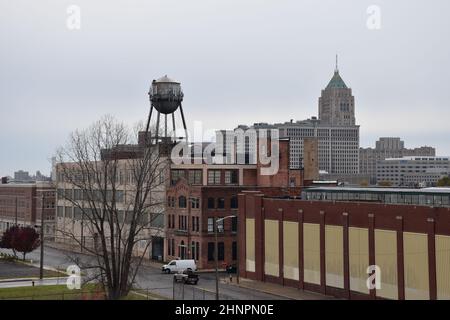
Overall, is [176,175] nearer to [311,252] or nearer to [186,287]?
[186,287]

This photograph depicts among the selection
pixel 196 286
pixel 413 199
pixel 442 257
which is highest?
pixel 413 199

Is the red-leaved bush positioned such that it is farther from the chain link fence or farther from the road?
the chain link fence

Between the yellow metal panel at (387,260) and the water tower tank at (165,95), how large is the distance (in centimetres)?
3894

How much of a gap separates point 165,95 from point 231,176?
562 inches

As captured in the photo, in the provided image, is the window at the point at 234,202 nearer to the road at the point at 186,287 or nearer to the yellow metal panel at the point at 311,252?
the road at the point at 186,287

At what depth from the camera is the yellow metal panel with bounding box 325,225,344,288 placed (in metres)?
46.4

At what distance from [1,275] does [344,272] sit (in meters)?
29.2

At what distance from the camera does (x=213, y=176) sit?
68.3 m

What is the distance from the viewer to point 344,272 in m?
46.0

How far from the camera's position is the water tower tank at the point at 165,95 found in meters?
77.8

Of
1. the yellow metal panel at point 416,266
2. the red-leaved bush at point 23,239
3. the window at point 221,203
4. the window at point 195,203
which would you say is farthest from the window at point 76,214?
the yellow metal panel at point 416,266

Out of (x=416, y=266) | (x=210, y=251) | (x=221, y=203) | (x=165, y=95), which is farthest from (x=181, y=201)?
(x=416, y=266)
